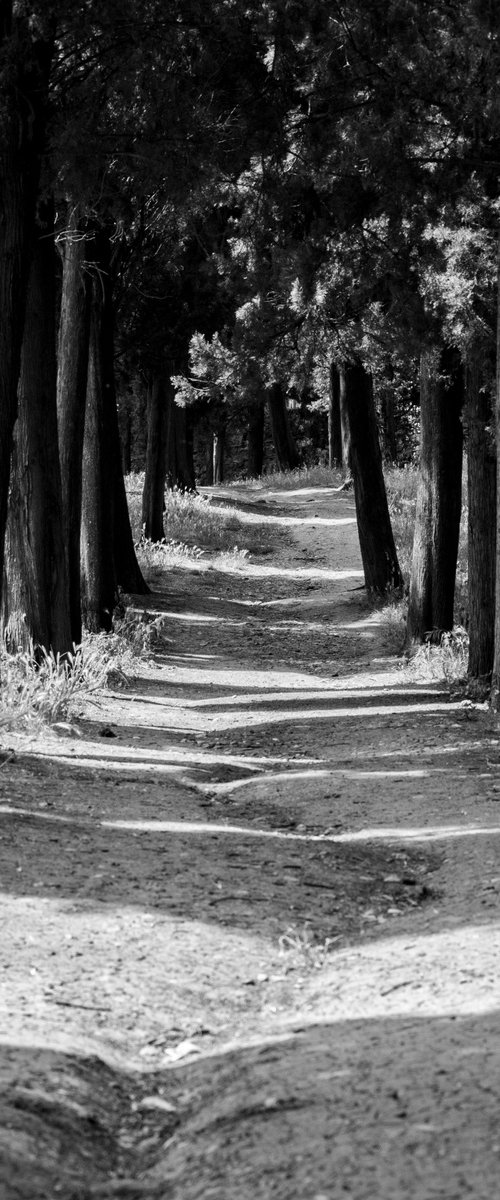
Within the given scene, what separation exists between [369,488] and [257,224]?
6.20 meters

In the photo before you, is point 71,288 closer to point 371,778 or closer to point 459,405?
point 459,405

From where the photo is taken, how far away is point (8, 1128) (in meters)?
3.20

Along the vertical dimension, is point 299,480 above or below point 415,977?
above

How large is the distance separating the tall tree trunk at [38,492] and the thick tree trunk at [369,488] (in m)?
7.33

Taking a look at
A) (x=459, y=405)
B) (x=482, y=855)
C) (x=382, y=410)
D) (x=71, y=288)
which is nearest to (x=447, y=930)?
(x=482, y=855)

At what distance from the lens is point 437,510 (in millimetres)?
14430

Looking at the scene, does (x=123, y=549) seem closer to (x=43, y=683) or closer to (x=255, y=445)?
(x=43, y=683)

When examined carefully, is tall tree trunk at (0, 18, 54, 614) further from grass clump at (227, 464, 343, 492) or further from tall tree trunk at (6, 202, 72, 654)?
grass clump at (227, 464, 343, 492)

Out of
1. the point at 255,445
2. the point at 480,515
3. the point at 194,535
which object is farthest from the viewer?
the point at 255,445

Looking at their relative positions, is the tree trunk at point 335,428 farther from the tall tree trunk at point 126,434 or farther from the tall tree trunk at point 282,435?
the tall tree trunk at point 126,434

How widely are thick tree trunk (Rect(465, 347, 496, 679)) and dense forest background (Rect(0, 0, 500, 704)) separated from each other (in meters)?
0.02

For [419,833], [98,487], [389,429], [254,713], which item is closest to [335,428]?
[389,429]

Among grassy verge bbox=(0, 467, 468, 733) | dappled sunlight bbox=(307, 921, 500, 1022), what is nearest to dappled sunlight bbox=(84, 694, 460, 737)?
grassy verge bbox=(0, 467, 468, 733)

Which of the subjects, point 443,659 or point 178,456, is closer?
point 443,659
